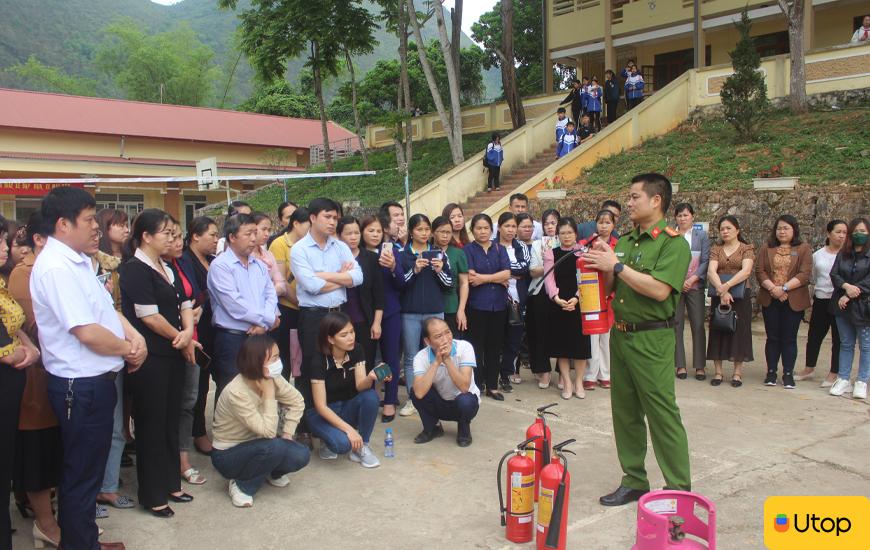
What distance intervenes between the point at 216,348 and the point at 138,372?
0.94 metres

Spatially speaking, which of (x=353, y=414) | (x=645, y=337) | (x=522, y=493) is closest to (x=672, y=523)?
(x=522, y=493)

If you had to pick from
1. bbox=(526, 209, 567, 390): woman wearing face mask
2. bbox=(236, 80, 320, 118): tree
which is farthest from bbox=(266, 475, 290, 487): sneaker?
bbox=(236, 80, 320, 118): tree

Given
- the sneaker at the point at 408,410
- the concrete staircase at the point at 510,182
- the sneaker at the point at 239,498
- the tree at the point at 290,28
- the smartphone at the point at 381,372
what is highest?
the tree at the point at 290,28

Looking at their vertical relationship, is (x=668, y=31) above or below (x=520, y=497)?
above

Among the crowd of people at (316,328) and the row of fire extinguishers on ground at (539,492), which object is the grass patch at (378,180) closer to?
the crowd of people at (316,328)

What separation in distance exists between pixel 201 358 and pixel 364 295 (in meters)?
1.47

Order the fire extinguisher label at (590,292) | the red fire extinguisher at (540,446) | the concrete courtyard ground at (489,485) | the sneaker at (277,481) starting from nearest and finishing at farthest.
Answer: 1. the concrete courtyard ground at (489,485)
2. the red fire extinguisher at (540,446)
3. the sneaker at (277,481)
4. the fire extinguisher label at (590,292)

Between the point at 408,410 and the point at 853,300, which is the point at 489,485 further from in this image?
the point at 853,300

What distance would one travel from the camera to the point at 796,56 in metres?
15.9

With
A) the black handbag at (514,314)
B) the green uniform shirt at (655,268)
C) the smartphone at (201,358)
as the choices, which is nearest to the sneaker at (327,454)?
the smartphone at (201,358)

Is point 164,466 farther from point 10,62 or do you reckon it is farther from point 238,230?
point 10,62

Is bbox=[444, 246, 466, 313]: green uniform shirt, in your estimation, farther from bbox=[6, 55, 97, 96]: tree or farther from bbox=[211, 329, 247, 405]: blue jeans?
bbox=[6, 55, 97, 96]: tree

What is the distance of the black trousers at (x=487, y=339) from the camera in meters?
6.72

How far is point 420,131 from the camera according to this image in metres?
27.7
